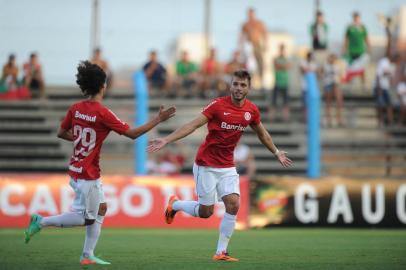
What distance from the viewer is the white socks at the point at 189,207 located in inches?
437

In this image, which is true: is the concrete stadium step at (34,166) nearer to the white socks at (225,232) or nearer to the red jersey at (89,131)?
the white socks at (225,232)

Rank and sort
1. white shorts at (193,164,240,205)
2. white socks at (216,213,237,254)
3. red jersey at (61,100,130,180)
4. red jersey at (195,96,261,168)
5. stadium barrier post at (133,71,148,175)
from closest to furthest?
red jersey at (61,100,130,180), white socks at (216,213,237,254), red jersey at (195,96,261,168), white shorts at (193,164,240,205), stadium barrier post at (133,71,148,175)

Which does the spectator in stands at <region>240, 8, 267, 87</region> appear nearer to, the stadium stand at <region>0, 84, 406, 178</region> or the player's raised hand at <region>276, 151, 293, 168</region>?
the stadium stand at <region>0, 84, 406, 178</region>

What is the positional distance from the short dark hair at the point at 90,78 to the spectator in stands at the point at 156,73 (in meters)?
12.4

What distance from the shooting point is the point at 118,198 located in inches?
734

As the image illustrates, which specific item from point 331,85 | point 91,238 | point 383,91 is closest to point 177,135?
point 91,238

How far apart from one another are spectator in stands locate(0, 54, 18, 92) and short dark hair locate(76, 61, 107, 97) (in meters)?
12.0

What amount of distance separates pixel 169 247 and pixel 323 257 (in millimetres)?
2689

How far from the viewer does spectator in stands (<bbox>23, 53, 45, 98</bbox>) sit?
854 inches

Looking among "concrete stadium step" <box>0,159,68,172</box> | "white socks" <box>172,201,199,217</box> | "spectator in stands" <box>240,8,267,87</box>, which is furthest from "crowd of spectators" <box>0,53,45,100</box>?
"white socks" <box>172,201,199,217</box>

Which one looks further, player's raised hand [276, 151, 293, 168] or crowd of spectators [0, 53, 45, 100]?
crowd of spectators [0, 53, 45, 100]

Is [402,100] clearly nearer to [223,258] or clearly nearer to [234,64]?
[234,64]

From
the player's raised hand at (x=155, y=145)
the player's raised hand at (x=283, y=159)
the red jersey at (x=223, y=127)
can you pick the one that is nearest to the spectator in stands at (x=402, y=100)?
the player's raised hand at (x=283, y=159)

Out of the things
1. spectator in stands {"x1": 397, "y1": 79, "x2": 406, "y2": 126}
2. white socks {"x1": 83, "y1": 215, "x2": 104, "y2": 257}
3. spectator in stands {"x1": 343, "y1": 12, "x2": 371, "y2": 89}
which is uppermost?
spectator in stands {"x1": 343, "y1": 12, "x2": 371, "y2": 89}
